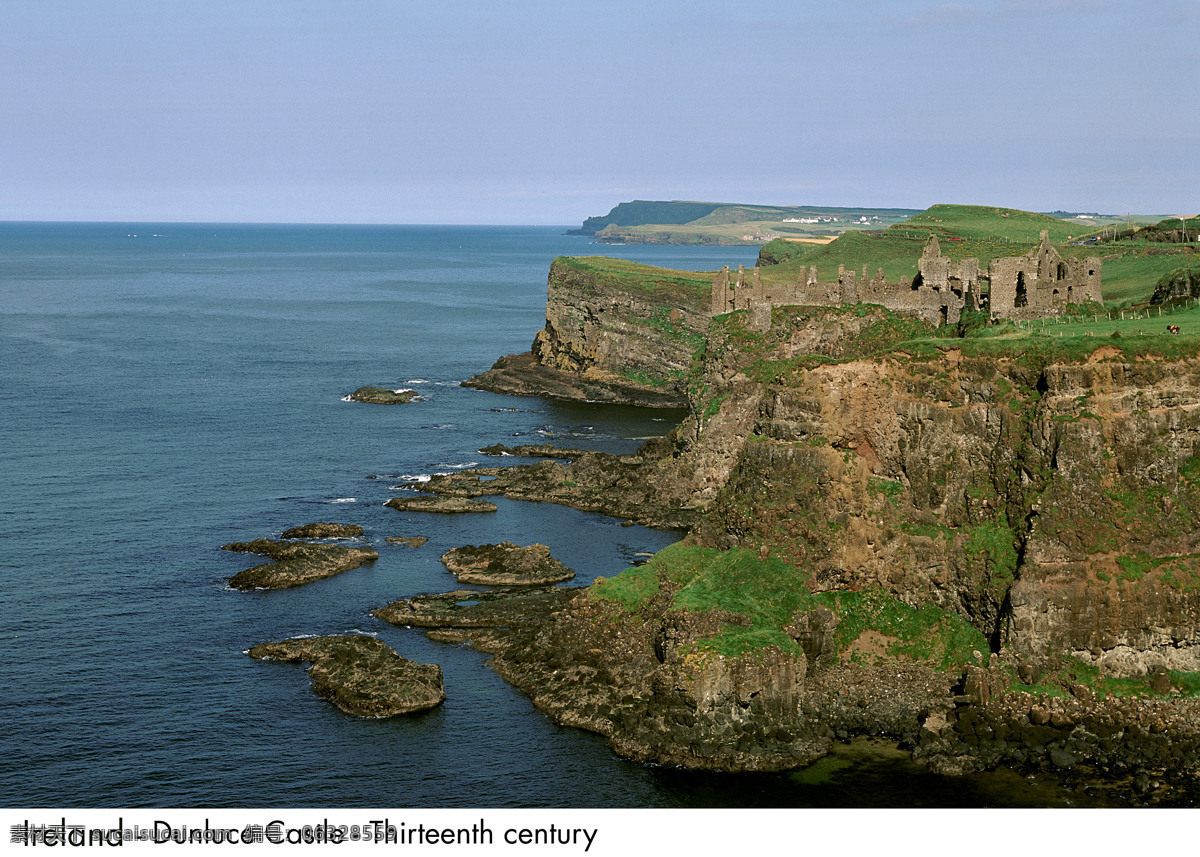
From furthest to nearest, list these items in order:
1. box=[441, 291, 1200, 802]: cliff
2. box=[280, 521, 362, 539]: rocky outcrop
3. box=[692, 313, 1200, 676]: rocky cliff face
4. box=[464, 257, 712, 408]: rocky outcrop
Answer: box=[464, 257, 712, 408]: rocky outcrop < box=[280, 521, 362, 539]: rocky outcrop < box=[692, 313, 1200, 676]: rocky cliff face < box=[441, 291, 1200, 802]: cliff

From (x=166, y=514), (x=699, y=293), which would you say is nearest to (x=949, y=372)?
(x=166, y=514)

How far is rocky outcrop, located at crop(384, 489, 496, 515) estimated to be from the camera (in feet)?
381

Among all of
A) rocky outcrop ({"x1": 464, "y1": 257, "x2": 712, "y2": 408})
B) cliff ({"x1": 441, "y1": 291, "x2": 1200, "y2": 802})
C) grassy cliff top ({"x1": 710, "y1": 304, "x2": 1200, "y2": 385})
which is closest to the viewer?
cliff ({"x1": 441, "y1": 291, "x2": 1200, "y2": 802})

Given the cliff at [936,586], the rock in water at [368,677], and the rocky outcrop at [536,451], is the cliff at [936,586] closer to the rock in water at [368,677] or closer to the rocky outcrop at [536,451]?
the rock in water at [368,677]

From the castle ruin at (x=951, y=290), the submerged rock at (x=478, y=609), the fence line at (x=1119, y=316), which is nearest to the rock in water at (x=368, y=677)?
the submerged rock at (x=478, y=609)

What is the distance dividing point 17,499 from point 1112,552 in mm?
91732

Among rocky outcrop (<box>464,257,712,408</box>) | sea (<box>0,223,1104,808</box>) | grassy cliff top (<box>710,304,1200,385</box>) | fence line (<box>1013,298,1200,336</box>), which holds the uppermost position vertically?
fence line (<box>1013,298,1200,336</box>)

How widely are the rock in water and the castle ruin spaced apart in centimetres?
4939

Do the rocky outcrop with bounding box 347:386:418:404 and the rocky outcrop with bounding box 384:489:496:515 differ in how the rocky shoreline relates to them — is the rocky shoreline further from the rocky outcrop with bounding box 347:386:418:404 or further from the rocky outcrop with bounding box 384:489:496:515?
the rocky outcrop with bounding box 347:386:418:404

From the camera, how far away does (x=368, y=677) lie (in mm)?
74375

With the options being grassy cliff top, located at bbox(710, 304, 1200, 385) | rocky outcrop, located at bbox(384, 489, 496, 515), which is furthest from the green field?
rocky outcrop, located at bbox(384, 489, 496, 515)

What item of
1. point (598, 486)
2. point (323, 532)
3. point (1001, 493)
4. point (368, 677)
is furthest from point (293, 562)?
point (1001, 493)

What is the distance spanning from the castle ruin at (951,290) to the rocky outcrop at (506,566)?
2988 cm

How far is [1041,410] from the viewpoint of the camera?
70500 millimetres
